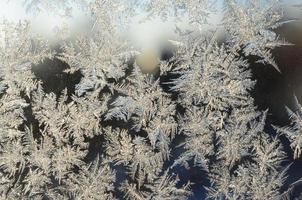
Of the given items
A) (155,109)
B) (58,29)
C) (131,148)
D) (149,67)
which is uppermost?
(58,29)

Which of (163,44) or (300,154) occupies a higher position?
(163,44)

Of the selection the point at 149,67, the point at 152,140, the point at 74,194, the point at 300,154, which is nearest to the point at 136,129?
the point at 152,140

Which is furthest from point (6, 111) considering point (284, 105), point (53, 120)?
point (284, 105)

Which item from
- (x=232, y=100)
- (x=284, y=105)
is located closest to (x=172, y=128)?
(x=232, y=100)

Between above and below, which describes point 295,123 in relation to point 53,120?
below

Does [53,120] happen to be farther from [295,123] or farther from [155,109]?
[295,123]

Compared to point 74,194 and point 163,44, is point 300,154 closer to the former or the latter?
point 163,44

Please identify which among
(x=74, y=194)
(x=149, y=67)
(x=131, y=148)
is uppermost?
(x=149, y=67)
